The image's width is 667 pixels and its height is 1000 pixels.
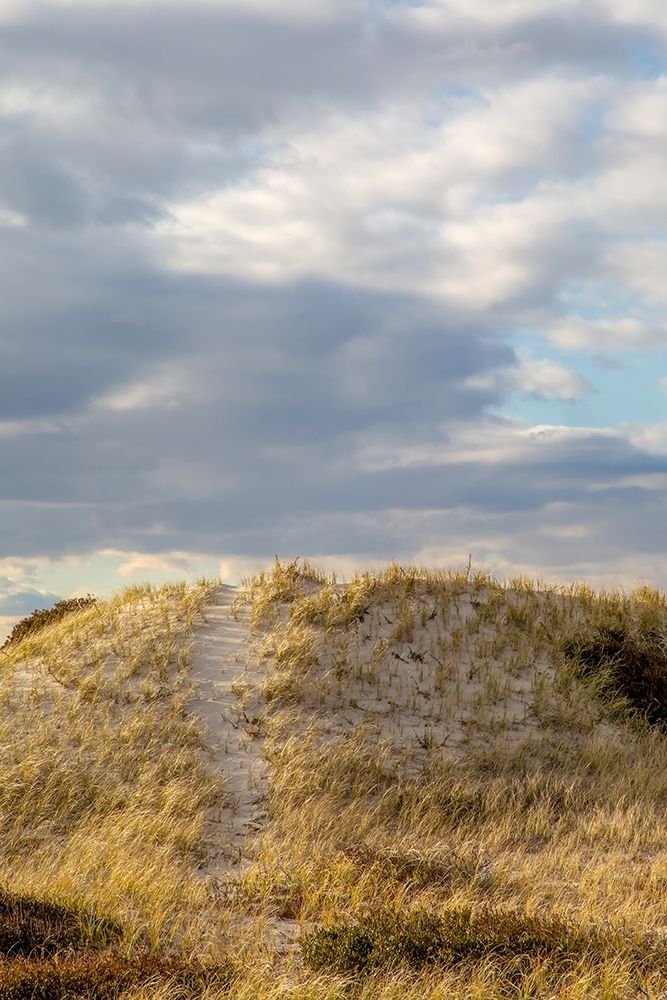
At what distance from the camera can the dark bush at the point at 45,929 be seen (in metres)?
8.37

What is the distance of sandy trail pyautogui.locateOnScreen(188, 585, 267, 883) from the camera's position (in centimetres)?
1269

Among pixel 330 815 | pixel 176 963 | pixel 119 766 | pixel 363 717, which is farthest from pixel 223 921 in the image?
pixel 363 717

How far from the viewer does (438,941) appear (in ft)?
27.9

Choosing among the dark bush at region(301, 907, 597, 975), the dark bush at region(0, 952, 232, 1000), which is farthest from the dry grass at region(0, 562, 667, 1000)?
the dark bush at region(0, 952, 232, 1000)

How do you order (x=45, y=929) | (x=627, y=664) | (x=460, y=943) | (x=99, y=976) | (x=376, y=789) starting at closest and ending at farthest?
(x=99, y=976), (x=460, y=943), (x=45, y=929), (x=376, y=789), (x=627, y=664)

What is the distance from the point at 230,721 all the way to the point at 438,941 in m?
7.08

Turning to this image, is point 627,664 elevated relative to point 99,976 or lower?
elevated

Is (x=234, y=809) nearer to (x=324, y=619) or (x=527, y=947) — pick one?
(x=324, y=619)

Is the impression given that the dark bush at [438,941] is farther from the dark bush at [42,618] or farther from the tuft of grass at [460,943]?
the dark bush at [42,618]

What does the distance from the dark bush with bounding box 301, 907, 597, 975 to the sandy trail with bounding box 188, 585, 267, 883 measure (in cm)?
270

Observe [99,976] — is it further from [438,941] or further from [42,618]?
[42,618]

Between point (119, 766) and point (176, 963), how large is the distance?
6.42m

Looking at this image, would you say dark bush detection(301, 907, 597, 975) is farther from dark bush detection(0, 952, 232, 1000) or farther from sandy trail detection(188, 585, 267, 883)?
sandy trail detection(188, 585, 267, 883)

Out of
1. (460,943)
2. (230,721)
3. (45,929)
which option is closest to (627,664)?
(230,721)
